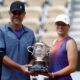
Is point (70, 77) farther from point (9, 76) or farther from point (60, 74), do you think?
point (9, 76)

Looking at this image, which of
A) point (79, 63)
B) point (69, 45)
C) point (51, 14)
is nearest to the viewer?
point (69, 45)

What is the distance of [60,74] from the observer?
3439 millimetres

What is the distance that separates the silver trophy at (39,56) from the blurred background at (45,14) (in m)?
5.42

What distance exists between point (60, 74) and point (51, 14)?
697cm

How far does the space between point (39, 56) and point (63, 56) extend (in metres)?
0.24

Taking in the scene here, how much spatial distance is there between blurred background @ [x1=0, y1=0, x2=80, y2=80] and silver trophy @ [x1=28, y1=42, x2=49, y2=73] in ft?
17.8

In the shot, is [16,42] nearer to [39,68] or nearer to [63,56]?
[39,68]

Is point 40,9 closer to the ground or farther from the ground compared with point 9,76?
closer to the ground

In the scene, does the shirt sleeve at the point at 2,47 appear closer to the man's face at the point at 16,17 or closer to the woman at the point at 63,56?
the man's face at the point at 16,17

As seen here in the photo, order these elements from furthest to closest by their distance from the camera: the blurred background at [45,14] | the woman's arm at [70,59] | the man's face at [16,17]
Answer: the blurred background at [45,14] < the man's face at [16,17] < the woman's arm at [70,59]

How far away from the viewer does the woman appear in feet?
11.3

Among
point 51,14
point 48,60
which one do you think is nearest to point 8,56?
point 48,60

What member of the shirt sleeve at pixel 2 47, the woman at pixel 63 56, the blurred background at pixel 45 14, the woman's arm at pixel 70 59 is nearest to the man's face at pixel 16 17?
the shirt sleeve at pixel 2 47

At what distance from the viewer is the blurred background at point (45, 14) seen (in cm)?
970
